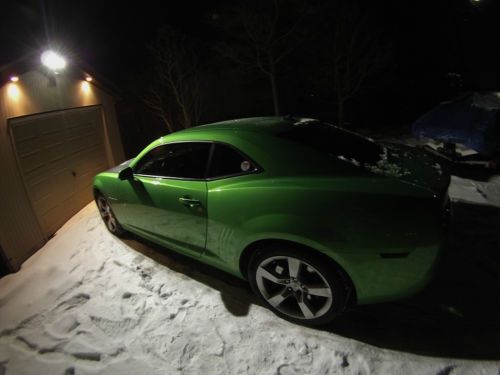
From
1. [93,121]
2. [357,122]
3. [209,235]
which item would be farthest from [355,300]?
[357,122]

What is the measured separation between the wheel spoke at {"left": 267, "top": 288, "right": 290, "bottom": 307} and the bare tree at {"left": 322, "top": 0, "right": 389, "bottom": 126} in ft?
32.2

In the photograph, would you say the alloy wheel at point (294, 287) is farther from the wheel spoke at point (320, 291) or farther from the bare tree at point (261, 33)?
the bare tree at point (261, 33)

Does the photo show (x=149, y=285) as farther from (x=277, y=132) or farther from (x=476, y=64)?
(x=476, y=64)

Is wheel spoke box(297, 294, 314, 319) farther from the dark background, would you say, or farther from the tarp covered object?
the dark background

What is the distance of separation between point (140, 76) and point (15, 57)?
8.86 m

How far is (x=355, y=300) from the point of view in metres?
2.39

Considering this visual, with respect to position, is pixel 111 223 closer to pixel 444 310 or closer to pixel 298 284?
pixel 298 284

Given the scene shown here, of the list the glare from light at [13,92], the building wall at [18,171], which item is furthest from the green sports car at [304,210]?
the glare from light at [13,92]

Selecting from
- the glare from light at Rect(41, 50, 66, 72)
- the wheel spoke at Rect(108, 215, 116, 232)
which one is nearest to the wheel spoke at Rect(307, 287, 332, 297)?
the wheel spoke at Rect(108, 215, 116, 232)

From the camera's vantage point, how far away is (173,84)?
38.0 feet

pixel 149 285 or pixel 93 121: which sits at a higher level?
pixel 93 121

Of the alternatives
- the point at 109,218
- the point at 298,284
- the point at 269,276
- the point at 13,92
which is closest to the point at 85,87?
the point at 13,92

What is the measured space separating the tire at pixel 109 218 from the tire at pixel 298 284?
2.49 meters

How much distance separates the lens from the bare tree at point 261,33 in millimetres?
10703
